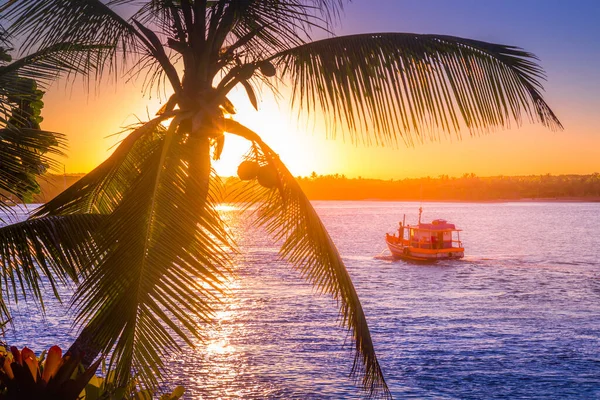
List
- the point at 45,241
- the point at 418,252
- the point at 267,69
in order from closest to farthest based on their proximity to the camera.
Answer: the point at 45,241
the point at 267,69
the point at 418,252

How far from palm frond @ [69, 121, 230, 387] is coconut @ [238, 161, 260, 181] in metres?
0.78

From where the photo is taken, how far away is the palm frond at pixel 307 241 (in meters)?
6.45

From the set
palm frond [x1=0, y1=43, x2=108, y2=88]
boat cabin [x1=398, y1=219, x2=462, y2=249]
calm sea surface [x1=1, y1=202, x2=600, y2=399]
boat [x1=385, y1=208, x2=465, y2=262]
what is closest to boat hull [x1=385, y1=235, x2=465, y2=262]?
boat [x1=385, y1=208, x2=465, y2=262]

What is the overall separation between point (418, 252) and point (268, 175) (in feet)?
198

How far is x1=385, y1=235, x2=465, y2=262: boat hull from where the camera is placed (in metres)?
65.2

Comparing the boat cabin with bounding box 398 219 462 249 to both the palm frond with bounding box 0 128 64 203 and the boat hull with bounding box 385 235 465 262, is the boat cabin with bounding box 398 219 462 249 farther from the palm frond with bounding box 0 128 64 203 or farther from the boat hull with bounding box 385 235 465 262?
the palm frond with bounding box 0 128 64 203

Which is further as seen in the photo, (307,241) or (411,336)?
(411,336)

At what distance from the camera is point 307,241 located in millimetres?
6688

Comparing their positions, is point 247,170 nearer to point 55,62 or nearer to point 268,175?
point 268,175

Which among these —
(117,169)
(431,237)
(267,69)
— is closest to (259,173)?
(267,69)

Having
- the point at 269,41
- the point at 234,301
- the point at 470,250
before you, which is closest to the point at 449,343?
the point at 234,301

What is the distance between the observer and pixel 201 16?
6.56 metres

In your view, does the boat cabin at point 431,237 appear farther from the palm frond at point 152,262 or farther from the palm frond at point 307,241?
the palm frond at point 152,262

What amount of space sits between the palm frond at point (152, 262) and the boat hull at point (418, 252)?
60429 mm
